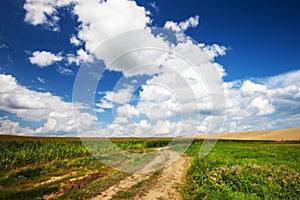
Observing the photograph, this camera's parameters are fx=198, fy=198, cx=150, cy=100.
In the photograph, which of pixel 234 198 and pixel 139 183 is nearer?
pixel 234 198

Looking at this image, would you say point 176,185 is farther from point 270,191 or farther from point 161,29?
point 161,29

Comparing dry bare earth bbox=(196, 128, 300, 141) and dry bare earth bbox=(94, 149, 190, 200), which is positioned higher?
dry bare earth bbox=(196, 128, 300, 141)

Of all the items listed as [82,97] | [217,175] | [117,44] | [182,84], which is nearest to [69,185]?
[82,97]

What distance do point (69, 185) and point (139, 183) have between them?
402 centimetres

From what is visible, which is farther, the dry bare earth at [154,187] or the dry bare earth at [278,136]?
the dry bare earth at [278,136]

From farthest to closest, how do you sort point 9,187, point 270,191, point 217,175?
point 9,187
point 217,175
point 270,191

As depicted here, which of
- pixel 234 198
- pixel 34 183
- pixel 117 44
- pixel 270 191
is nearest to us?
pixel 234 198

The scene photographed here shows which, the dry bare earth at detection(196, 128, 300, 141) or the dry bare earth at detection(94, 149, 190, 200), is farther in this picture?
the dry bare earth at detection(196, 128, 300, 141)

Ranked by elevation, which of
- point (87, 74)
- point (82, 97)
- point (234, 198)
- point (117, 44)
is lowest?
point (234, 198)

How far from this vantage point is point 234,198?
7512 millimetres

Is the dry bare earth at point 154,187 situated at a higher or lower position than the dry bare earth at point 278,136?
lower

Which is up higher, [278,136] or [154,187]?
[278,136]

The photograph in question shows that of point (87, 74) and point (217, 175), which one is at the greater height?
point (87, 74)

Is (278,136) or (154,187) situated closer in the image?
(154,187)
